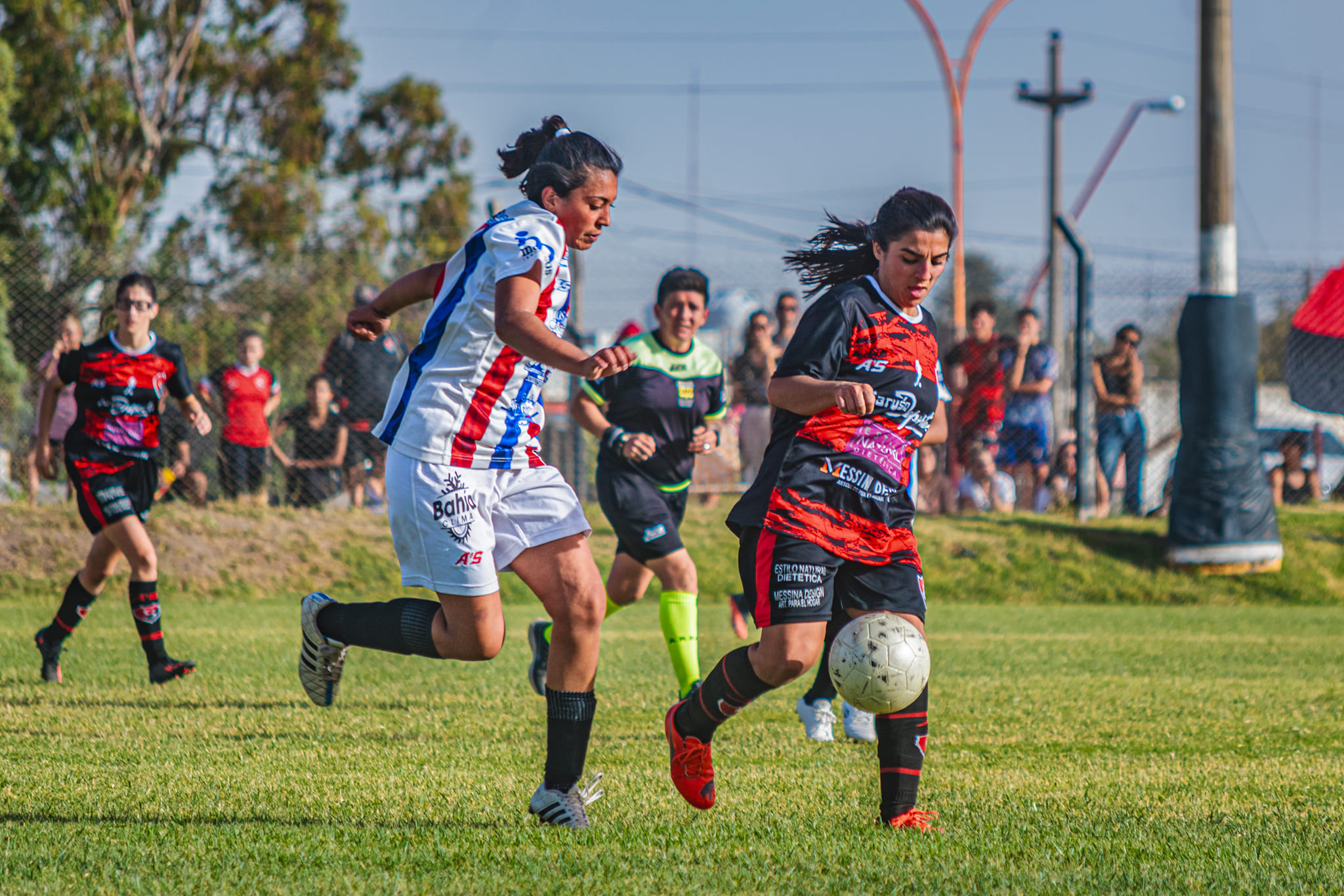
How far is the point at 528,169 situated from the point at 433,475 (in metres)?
1.01

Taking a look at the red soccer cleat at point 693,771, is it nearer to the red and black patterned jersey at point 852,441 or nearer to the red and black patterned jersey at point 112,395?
the red and black patterned jersey at point 852,441

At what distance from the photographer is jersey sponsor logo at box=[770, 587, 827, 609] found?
12.6ft

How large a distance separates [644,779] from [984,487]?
9314 mm

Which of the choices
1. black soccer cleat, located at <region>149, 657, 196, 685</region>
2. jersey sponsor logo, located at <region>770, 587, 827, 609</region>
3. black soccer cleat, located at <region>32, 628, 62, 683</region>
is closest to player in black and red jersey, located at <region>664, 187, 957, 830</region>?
jersey sponsor logo, located at <region>770, 587, 827, 609</region>

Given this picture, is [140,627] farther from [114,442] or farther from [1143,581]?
[1143,581]

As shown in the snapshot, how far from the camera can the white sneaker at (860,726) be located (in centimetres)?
545

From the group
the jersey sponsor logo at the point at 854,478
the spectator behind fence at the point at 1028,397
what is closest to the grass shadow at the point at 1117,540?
the spectator behind fence at the point at 1028,397

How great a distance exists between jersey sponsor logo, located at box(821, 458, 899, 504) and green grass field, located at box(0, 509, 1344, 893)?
3.17 ft

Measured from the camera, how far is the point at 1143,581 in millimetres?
12109

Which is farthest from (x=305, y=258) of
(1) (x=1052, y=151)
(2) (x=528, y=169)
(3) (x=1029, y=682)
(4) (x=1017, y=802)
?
(1) (x=1052, y=151)

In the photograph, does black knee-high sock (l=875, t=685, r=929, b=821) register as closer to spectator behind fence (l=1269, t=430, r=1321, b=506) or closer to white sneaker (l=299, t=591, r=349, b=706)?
white sneaker (l=299, t=591, r=349, b=706)

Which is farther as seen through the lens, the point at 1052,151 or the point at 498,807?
the point at 1052,151

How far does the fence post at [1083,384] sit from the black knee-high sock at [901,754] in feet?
31.3

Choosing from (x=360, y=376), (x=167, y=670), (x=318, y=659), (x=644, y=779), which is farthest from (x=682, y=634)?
(x=360, y=376)
